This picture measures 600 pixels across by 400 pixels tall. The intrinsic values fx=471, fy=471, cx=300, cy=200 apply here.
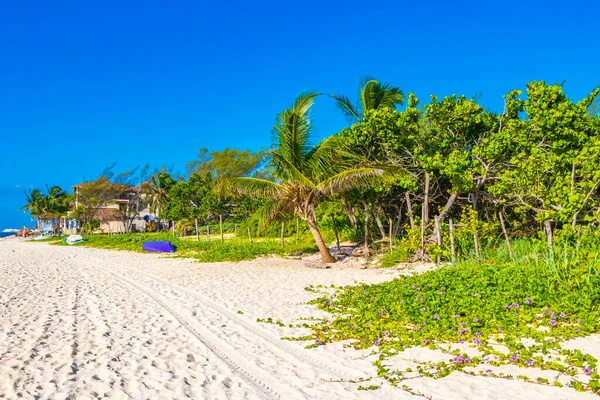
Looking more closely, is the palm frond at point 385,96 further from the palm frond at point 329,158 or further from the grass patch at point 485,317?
the grass patch at point 485,317

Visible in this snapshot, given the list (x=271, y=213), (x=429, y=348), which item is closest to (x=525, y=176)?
(x=429, y=348)

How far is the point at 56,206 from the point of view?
5703 centimetres

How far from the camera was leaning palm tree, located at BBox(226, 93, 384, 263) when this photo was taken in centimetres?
1441

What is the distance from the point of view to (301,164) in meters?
14.5

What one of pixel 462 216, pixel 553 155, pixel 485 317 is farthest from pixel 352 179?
pixel 485 317

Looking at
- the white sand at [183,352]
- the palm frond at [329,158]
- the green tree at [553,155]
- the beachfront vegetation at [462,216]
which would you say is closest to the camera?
the white sand at [183,352]

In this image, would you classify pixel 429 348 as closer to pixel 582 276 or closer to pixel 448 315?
pixel 448 315

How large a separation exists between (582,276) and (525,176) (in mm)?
3551

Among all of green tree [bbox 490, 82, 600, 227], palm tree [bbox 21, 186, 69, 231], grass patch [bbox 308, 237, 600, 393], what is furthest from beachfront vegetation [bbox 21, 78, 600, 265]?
palm tree [bbox 21, 186, 69, 231]

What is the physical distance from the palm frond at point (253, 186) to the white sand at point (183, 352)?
470cm

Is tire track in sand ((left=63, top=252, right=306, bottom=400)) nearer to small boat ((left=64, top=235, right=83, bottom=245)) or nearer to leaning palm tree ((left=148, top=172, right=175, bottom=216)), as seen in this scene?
small boat ((left=64, top=235, right=83, bottom=245))

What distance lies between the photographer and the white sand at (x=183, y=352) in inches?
171

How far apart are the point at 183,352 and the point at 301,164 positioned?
946 centimetres

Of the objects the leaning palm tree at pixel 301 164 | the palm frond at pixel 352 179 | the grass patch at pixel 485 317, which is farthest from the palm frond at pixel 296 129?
the grass patch at pixel 485 317
